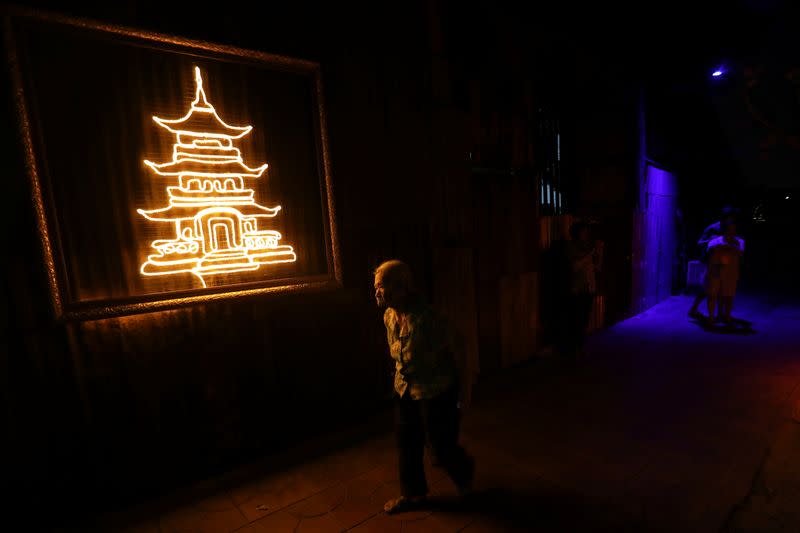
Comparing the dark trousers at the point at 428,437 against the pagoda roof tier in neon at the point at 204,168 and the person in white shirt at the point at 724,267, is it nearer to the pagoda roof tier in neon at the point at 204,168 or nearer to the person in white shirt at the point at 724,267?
the pagoda roof tier in neon at the point at 204,168

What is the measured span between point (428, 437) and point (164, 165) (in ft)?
10.1

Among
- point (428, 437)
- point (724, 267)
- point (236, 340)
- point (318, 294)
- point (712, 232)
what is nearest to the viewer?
point (428, 437)

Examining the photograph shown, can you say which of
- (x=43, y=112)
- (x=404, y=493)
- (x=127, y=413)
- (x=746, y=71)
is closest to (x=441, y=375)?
(x=404, y=493)

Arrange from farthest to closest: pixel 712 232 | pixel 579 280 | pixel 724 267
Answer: pixel 712 232
pixel 724 267
pixel 579 280

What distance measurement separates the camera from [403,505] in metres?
2.97

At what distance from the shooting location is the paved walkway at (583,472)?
2.83 metres

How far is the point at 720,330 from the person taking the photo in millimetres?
7367

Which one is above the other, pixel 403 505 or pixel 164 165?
pixel 164 165

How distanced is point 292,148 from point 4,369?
9.18 feet

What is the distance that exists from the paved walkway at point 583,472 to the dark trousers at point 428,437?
24cm

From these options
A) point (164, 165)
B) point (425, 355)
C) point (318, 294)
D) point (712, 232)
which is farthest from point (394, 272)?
point (712, 232)

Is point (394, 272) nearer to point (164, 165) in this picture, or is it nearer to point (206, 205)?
point (206, 205)

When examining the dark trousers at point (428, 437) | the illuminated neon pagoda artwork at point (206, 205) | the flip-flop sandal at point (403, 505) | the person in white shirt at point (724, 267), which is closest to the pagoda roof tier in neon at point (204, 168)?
the illuminated neon pagoda artwork at point (206, 205)

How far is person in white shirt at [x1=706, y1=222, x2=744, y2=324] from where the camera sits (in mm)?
7438
